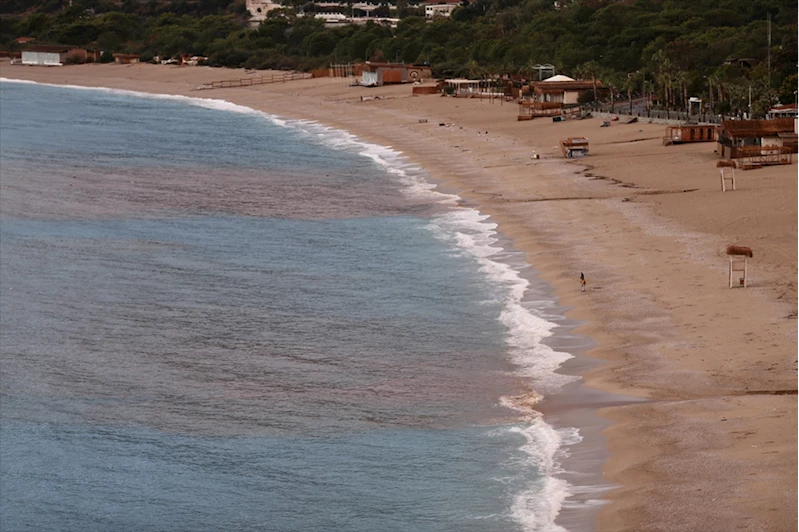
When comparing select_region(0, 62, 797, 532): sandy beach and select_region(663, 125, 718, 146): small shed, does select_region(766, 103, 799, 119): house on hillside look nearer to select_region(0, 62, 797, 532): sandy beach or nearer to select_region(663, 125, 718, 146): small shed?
select_region(663, 125, 718, 146): small shed

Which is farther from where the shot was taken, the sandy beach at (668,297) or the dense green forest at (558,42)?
the dense green forest at (558,42)

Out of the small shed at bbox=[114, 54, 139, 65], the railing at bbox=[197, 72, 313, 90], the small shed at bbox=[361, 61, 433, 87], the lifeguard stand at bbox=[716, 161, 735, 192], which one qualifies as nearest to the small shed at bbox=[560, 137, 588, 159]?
the lifeguard stand at bbox=[716, 161, 735, 192]

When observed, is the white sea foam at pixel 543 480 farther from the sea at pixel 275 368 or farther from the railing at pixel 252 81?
the railing at pixel 252 81

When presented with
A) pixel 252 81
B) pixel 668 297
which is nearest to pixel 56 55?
pixel 252 81

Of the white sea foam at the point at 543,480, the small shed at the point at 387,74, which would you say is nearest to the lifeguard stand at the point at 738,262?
the white sea foam at the point at 543,480

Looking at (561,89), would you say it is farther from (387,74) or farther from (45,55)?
(45,55)

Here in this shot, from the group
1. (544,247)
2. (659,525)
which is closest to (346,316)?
(544,247)

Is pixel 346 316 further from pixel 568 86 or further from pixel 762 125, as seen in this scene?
pixel 568 86

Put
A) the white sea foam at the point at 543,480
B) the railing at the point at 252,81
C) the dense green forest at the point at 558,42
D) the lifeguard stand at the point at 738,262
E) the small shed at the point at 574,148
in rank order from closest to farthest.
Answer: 1. the white sea foam at the point at 543,480
2. the lifeguard stand at the point at 738,262
3. the small shed at the point at 574,148
4. the dense green forest at the point at 558,42
5. the railing at the point at 252,81
